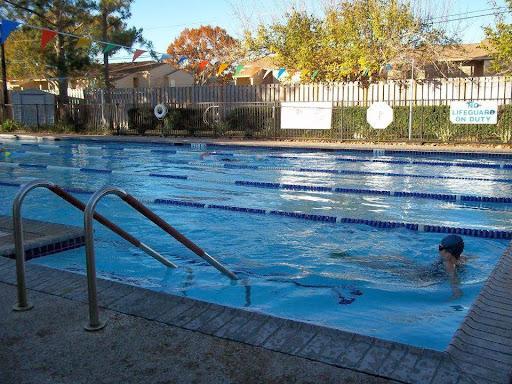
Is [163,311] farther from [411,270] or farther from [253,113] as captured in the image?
[253,113]

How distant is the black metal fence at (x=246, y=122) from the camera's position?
17.4 metres

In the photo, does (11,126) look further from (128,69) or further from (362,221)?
(362,221)

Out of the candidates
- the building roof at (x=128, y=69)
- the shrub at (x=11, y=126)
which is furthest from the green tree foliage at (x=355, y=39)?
the building roof at (x=128, y=69)

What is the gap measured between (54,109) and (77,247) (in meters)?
23.7

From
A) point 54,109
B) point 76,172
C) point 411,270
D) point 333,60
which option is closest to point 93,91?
point 54,109

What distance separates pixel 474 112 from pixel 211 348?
52.9 feet

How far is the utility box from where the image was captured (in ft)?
89.1

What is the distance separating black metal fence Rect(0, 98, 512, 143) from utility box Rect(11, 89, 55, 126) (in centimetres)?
5

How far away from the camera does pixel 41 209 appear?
8664mm

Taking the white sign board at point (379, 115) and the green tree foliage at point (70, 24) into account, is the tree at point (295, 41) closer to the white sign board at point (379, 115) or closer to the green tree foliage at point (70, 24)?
the white sign board at point (379, 115)

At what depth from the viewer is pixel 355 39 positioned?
21.5 metres

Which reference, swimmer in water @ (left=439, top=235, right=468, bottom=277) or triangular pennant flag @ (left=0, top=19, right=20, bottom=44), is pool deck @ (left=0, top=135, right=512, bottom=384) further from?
triangular pennant flag @ (left=0, top=19, right=20, bottom=44)

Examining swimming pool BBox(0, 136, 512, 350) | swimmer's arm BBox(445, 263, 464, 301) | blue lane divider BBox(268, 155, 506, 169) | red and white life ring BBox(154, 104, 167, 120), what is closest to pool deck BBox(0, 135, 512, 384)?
swimming pool BBox(0, 136, 512, 350)

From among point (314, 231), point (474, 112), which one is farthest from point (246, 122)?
point (314, 231)
